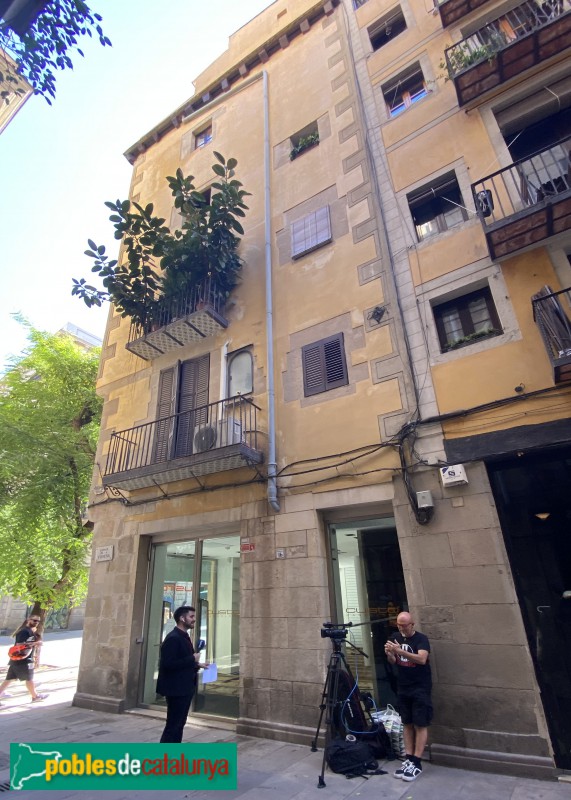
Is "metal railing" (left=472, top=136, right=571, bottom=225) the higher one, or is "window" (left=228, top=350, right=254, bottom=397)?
"metal railing" (left=472, top=136, right=571, bottom=225)

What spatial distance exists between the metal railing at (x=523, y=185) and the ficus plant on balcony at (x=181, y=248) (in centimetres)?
492

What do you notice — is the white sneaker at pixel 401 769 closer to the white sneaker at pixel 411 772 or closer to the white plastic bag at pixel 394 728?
the white sneaker at pixel 411 772

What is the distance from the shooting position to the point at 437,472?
601 centimetres

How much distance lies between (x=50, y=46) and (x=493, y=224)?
6759 millimetres

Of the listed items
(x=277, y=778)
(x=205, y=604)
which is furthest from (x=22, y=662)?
(x=277, y=778)

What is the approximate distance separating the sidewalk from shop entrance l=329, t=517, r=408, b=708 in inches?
50.1

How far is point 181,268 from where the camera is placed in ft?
30.5

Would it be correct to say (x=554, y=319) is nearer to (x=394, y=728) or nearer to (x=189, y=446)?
(x=394, y=728)

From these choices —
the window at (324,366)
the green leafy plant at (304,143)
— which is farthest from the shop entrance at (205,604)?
the green leafy plant at (304,143)

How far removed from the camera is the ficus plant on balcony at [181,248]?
29.7 ft

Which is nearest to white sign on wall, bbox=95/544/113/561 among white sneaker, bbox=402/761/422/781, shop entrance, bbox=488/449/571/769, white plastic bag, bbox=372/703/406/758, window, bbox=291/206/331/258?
white plastic bag, bbox=372/703/406/758

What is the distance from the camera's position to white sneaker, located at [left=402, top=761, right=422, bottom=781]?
454 centimetres

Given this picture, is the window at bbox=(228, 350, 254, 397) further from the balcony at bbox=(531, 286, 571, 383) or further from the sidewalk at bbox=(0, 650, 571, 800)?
the sidewalk at bbox=(0, 650, 571, 800)

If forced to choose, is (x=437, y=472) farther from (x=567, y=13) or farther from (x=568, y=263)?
(x=567, y=13)
